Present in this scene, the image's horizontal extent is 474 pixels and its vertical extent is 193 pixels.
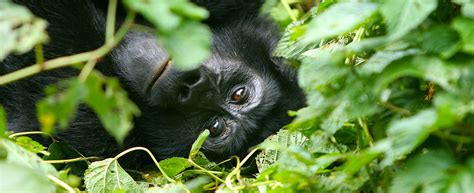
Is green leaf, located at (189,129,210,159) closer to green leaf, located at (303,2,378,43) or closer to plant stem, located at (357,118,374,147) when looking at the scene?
plant stem, located at (357,118,374,147)

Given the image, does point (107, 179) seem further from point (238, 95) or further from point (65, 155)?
point (238, 95)

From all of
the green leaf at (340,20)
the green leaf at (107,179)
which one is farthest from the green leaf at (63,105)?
the green leaf at (107,179)

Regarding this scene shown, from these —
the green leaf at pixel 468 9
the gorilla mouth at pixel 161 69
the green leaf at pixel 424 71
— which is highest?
the green leaf at pixel 468 9

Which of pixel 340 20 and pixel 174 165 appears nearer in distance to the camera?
pixel 340 20

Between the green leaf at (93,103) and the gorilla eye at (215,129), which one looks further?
the gorilla eye at (215,129)

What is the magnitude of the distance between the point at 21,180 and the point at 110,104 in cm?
21

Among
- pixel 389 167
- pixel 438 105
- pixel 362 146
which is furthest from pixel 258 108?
pixel 438 105

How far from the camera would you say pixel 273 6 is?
137 inches

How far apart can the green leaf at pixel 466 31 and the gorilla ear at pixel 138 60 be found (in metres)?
1.59

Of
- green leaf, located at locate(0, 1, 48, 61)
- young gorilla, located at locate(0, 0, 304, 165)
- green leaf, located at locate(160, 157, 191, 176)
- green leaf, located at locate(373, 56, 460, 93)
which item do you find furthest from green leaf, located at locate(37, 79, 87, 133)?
young gorilla, located at locate(0, 0, 304, 165)

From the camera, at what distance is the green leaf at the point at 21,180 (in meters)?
1.41

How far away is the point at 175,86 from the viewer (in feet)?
9.71

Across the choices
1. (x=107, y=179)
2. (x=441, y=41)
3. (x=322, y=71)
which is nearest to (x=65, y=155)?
(x=107, y=179)

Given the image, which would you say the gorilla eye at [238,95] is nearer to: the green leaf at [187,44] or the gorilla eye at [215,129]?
the gorilla eye at [215,129]
